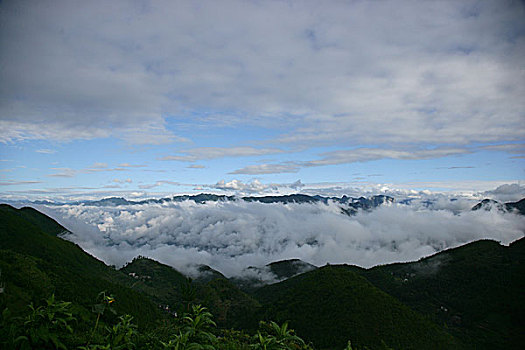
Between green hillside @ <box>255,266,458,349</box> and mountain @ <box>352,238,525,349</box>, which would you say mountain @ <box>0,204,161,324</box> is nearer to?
green hillside @ <box>255,266,458,349</box>

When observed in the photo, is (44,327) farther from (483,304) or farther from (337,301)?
(483,304)

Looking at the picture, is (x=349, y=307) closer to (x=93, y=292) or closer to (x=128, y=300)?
(x=128, y=300)

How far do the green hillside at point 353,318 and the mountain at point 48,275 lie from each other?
6512cm

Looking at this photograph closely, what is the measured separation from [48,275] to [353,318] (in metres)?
113

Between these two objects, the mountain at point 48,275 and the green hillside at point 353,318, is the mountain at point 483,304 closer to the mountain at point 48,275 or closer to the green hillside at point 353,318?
the green hillside at point 353,318

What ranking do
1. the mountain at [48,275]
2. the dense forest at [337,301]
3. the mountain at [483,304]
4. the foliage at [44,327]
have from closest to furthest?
the foliage at [44,327], the mountain at [48,275], the dense forest at [337,301], the mountain at [483,304]

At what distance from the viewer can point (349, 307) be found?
127688mm

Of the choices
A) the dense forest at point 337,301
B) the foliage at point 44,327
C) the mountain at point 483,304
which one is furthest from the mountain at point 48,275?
the mountain at point 483,304

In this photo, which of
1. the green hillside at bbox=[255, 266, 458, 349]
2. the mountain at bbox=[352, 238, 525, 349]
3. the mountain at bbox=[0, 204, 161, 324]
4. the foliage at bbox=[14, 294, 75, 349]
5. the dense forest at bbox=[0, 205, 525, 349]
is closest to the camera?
the foliage at bbox=[14, 294, 75, 349]

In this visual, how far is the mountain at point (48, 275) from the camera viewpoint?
47500 millimetres

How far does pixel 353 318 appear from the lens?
389 ft

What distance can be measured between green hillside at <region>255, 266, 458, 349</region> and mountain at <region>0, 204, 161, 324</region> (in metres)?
65.1

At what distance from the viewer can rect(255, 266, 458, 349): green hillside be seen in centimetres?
10675

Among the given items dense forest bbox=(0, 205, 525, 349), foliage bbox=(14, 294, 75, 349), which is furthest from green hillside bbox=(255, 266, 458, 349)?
foliage bbox=(14, 294, 75, 349)
